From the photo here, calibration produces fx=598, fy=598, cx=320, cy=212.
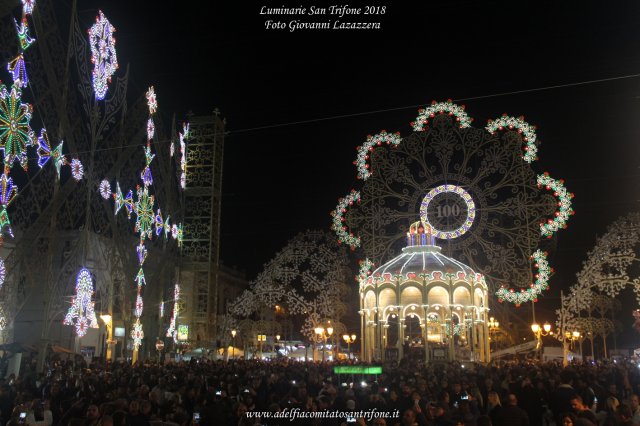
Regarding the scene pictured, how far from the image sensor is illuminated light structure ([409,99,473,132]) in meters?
37.7

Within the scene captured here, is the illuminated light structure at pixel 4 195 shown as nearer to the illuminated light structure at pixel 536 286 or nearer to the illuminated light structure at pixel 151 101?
the illuminated light structure at pixel 151 101

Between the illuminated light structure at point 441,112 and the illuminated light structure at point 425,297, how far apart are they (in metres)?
6.44

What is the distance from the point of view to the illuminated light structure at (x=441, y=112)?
3766 cm

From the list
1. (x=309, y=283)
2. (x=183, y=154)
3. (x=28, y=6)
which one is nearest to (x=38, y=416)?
(x=28, y=6)

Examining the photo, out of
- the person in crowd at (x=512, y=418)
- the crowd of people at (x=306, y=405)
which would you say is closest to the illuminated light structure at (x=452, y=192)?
the crowd of people at (x=306, y=405)

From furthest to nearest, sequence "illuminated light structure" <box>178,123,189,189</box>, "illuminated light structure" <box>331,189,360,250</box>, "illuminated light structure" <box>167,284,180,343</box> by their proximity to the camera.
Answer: "illuminated light structure" <box>178,123,189,189</box> → "illuminated light structure" <box>167,284,180,343</box> → "illuminated light structure" <box>331,189,360,250</box>

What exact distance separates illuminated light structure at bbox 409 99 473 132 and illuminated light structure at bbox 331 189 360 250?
5822mm

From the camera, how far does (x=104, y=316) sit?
28906 millimetres

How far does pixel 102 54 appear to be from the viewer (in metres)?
30.8

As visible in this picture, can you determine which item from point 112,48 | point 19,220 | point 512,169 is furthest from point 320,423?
point 512,169

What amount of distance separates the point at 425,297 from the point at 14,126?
73.0 feet

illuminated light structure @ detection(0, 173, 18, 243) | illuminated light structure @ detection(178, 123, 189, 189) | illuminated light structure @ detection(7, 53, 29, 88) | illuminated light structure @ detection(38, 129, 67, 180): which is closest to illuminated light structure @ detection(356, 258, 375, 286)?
illuminated light structure @ detection(178, 123, 189, 189)

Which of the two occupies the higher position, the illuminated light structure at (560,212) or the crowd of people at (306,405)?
the illuminated light structure at (560,212)

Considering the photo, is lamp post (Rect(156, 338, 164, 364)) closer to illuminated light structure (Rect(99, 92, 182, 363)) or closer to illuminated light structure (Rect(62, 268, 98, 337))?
illuminated light structure (Rect(99, 92, 182, 363))
